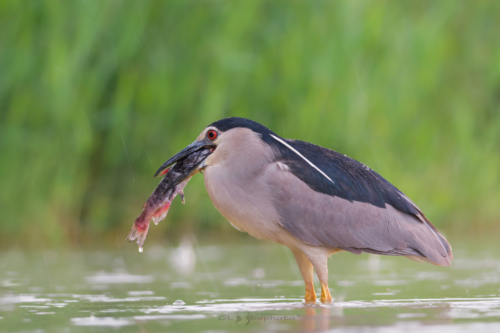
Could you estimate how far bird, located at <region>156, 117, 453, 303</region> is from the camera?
17.4 feet

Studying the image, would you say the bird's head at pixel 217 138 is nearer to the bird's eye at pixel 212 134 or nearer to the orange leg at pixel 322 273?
the bird's eye at pixel 212 134

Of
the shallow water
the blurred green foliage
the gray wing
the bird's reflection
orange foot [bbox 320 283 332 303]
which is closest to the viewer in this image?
the bird's reflection

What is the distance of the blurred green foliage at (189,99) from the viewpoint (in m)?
8.48

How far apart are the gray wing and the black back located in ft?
0.15

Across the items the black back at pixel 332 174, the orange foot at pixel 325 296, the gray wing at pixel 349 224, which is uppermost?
the black back at pixel 332 174

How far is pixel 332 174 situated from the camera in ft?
18.3

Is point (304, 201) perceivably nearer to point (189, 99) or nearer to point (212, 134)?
point (212, 134)

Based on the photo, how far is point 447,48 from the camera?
13.1 metres

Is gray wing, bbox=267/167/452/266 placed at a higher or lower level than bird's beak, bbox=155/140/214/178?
lower

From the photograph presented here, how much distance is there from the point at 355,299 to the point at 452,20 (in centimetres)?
970

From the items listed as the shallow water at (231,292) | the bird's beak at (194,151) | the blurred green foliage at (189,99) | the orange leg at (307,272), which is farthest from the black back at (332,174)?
the blurred green foliage at (189,99)

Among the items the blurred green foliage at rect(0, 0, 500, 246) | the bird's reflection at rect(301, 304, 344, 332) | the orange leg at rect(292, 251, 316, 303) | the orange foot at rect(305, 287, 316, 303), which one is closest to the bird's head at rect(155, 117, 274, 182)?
the orange leg at rect(292, 251, 316, 303)

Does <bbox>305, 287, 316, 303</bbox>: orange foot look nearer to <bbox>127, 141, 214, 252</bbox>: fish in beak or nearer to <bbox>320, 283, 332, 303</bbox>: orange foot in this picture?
<bbox>320, 283, 332, 303</bbox>: orange foot

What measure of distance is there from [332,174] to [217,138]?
84 cm
